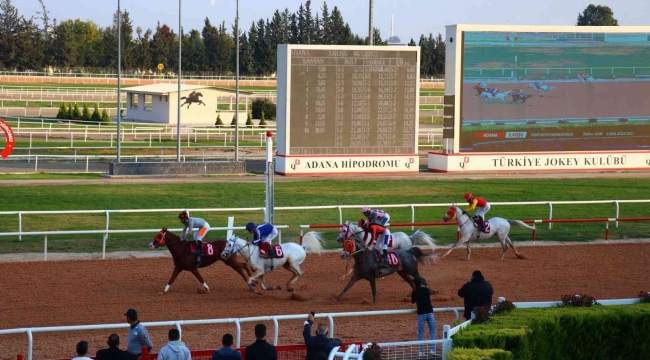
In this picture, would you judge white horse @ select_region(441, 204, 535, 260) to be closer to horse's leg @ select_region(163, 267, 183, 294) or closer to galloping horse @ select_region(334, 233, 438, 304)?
galloping horse @ select_region(334, 233, 438, 304)

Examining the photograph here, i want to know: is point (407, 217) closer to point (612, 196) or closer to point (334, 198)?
point (334, 198)

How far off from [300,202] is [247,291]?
9.27 m

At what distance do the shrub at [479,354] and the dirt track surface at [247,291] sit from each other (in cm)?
285

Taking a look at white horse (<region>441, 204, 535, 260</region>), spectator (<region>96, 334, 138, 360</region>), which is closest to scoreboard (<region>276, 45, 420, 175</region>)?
white horse (<region>441, 204, 535, 260</region>)

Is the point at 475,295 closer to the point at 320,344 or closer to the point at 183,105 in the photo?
the point at 320,344

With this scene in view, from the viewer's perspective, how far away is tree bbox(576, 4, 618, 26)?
11356 centimetres

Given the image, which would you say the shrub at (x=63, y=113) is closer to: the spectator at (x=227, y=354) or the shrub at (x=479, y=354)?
the spectator at (x=227, y=354)

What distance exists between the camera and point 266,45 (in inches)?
3145

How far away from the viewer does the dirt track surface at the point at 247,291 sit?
37.1 ft

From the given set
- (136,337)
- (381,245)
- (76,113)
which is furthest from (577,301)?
(76,113)

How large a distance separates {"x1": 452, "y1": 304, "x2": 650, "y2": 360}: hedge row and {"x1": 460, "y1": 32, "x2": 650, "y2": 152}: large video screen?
64.8ft

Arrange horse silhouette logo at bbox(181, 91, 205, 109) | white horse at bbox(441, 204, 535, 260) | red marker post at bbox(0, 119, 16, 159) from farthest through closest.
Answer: horse silhouette logo at bbox(181, 91, 205, 109) < red marker post at bbox(0, 119, 16, 159) < white horse at bbox(441, 204, 535, 260)

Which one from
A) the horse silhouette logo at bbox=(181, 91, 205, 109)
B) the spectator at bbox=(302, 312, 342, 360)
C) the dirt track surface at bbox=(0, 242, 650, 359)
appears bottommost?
the dirt track surface at bbox=(0, 242, 650, 359)

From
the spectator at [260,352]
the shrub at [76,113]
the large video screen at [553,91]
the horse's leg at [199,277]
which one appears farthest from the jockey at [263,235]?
the shrub at [76,113]
